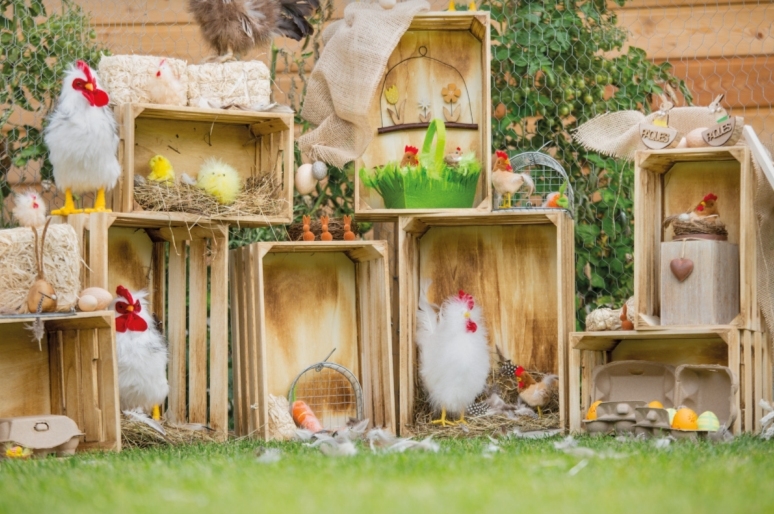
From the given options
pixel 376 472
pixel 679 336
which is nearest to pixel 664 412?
pixel 679 336

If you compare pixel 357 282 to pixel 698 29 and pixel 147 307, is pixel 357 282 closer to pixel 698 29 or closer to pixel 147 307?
pixel 147 307

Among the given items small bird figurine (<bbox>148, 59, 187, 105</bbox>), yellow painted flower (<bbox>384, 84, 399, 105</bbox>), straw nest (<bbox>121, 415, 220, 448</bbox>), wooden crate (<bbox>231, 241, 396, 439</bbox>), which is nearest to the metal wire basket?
wooden crate (<bbox>231, 241, 396, 439</bbox>)

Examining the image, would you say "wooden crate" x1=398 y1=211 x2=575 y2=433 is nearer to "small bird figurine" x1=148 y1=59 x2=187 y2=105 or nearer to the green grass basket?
the green grass basket

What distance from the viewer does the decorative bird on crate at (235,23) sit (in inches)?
178

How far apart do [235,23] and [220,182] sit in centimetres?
65

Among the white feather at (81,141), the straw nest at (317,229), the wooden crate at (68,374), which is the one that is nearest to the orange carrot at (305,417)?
the straw nest at (317,229)

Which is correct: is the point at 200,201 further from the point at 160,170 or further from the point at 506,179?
the point at 506,179

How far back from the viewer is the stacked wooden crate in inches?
160

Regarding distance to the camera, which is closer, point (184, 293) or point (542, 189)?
point (184, 293)

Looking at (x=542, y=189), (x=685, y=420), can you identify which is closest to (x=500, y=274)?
(x=542, y=189)

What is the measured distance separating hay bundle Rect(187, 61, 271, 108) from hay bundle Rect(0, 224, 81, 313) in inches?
34.3

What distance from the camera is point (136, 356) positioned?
4105 millimetres

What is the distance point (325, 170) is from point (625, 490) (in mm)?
2491

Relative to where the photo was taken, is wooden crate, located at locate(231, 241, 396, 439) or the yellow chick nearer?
the yellow chick
